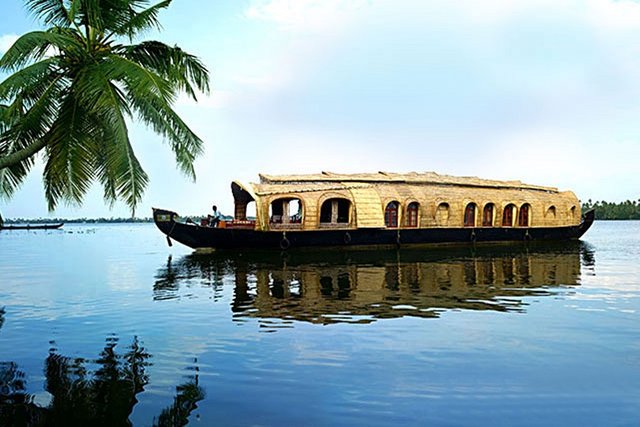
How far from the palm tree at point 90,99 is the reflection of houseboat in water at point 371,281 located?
310cm

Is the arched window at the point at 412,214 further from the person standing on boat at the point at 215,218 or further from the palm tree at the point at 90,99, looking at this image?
the palm tree at the point at 90,99

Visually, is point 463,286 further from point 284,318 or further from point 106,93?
point 106,93

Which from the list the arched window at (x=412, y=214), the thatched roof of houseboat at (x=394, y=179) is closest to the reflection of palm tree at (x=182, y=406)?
the thatched roof of houseboat at (x=394, y=179)

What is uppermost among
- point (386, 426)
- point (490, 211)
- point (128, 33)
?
point (128, 33)

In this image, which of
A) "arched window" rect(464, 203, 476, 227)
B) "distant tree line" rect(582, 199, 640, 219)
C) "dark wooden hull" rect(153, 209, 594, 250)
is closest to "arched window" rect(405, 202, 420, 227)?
"dark wooden hull" rect(153, 209, 594, 250)

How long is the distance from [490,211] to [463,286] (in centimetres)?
1619

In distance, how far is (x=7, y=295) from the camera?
11656mm

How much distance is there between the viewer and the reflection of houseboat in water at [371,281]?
907 cm

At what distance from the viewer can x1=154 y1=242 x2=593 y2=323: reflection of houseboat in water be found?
29.8 feet

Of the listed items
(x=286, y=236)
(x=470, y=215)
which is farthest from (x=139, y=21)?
(x=470, y=215)

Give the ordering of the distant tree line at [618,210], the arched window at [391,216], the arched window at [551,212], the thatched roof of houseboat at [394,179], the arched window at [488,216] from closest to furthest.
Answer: the thatched roof of houseboat at [394,179] → the arched window at [391,216] → the arched window at [488,216] → the arched window at [551,212] → the distant tree line at [618,210]

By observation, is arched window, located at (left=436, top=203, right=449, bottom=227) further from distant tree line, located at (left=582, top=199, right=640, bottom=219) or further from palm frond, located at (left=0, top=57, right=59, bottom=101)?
distant tree line, located at (left=582, top=199, right=640, bottom=219)

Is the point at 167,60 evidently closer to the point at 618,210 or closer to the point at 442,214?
the point at 442,214

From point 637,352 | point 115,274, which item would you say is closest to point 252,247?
point 115,274
